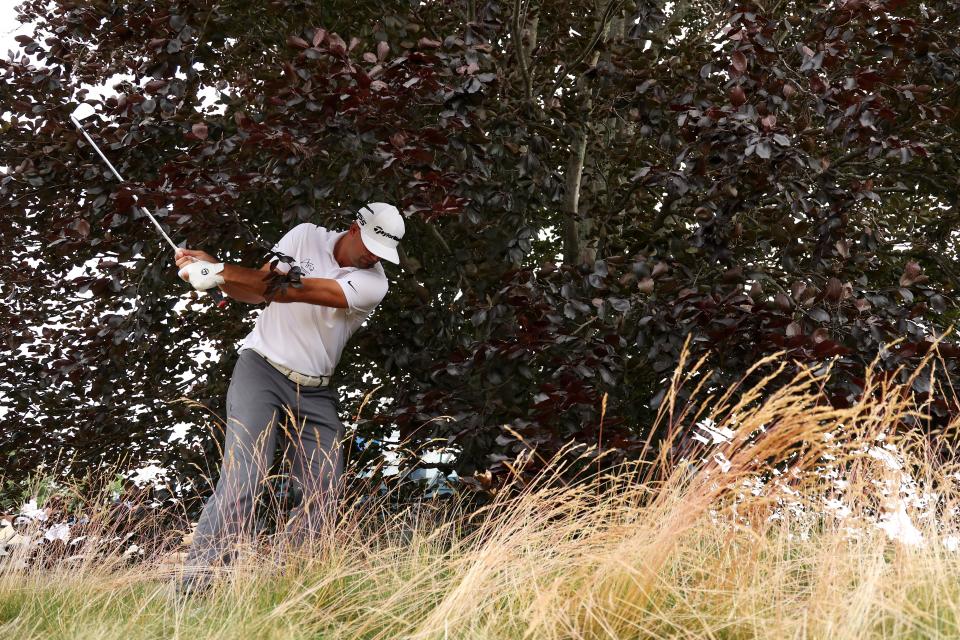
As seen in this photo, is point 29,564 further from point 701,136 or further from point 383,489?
point 701,136

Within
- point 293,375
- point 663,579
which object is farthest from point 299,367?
point 663,579

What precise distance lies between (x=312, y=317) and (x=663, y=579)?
2.10 metres

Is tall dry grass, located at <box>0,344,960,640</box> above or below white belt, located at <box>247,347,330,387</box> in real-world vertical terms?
below

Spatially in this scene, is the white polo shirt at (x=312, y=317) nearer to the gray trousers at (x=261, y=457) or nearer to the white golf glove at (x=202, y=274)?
the gray trousers at (x=261, y=457)

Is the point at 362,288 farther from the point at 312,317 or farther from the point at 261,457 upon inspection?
the point at 261,457

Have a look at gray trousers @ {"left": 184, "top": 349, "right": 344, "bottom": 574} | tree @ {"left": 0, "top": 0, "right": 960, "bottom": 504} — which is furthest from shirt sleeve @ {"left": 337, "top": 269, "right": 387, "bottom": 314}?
gray trousers @ {"left": 184, "top": 349, "right": 344, "bottom": 574}

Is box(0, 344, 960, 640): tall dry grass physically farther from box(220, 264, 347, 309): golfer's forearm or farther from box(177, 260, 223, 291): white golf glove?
box(177, 260, 223, 291): white golf glove

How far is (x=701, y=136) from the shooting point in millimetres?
4141

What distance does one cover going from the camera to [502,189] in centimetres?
466

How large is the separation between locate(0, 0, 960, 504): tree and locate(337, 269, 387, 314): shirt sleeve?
32cm

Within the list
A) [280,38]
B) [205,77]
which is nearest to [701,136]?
[280,38]

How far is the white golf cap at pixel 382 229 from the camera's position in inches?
169

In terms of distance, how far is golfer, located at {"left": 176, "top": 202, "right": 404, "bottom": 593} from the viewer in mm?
3932

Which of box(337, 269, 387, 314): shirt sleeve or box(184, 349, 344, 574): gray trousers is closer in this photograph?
box(184, 349, 344, 574): gray trousers
